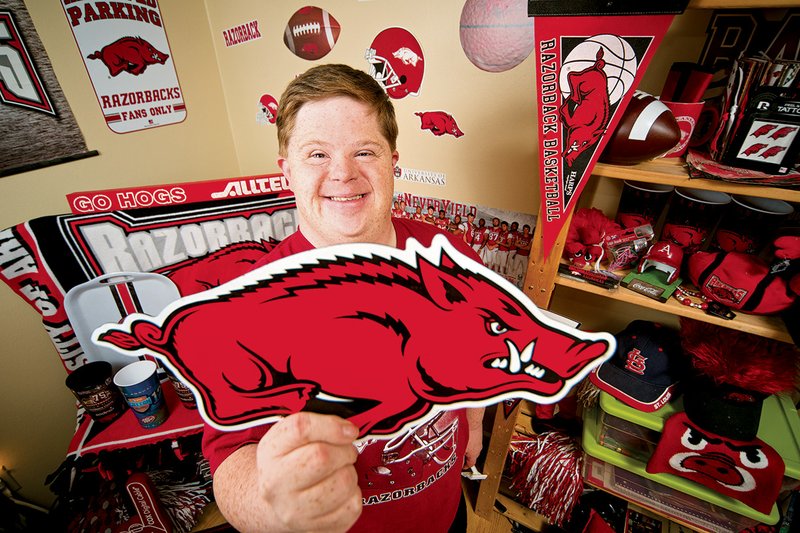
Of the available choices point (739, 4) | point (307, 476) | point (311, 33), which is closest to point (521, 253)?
point (739, 4)

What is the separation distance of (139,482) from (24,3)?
1591mm

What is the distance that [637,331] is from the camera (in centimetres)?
112

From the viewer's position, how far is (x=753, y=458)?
3.01 ft

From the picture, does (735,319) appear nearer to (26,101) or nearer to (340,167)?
(340,167)

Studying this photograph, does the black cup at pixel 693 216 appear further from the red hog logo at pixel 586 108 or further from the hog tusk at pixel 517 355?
the hog tusk at pixel 517 355

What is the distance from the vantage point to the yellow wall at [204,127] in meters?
1.12

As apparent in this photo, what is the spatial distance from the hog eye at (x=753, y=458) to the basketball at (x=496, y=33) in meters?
1.29

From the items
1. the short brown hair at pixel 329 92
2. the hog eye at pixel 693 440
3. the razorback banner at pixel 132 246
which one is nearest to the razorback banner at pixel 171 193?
the razorback banner at pixel 132 246

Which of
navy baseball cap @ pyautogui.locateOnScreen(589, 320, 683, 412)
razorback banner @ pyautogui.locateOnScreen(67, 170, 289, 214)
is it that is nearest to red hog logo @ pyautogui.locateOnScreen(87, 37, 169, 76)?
razorback banner @ pyautogui.locateOnScreen(67, 170, 289, 214)

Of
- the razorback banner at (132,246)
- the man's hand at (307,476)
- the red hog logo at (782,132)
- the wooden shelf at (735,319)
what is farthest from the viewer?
the razorback banner at (132,246)

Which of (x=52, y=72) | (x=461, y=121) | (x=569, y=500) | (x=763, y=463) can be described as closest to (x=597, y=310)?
(x=763, y=463)

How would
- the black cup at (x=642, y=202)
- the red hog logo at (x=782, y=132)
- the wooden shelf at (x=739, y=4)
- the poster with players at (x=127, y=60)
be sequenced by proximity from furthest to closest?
the poster with players at (x=127, y=60) < the black cup at (x=642, y=202) < the red hog logo at (x=782, y=132) < the wooden shelf at (x=739, y=4)

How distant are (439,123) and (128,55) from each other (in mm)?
1233

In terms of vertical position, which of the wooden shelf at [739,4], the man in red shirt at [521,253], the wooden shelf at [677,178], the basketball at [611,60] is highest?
the wooden shelf at [739,4]
